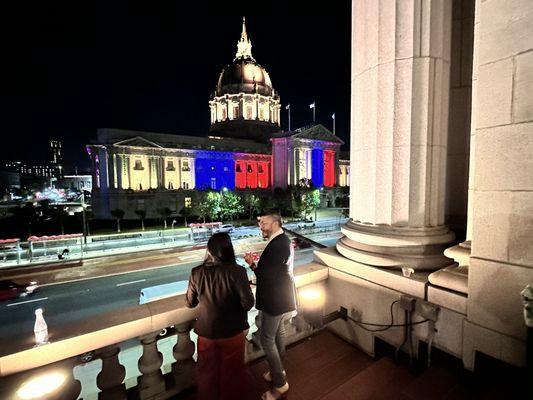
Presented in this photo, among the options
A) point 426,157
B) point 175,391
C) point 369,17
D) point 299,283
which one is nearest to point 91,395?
point 175,391

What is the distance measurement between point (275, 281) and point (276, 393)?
4.18ft

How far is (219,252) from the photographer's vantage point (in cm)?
278

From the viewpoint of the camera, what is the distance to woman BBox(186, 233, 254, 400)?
2715 millimetres

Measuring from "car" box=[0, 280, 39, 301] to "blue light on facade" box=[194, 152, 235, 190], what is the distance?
42773mm

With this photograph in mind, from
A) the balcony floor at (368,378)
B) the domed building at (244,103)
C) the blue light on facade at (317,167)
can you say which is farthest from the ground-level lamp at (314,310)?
the domed building at (244,103)

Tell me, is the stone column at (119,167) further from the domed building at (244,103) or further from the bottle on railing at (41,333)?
the bottle on railing at (41,333)

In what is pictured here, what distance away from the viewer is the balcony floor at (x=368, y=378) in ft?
9.21

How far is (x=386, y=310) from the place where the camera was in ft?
12.5

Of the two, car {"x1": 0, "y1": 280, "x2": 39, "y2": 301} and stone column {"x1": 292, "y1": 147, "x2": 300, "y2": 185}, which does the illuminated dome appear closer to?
stone column {"x1": 292, "y1": 147, "x2": 300, "y2": 185}

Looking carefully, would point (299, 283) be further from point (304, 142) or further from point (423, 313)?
point (304, 142)

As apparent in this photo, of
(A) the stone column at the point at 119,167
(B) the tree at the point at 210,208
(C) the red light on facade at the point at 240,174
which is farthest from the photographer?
(C) the red light on facade at the point at 240,174

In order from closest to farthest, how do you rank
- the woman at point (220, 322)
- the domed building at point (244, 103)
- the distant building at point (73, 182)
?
the woman at point (220, 322)
the domed building at point (244, 103)
the distant building at point (73, 182)

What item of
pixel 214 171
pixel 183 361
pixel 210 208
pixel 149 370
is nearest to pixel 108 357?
pixel 149 370

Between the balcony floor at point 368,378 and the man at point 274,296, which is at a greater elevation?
the man at point 274,296
